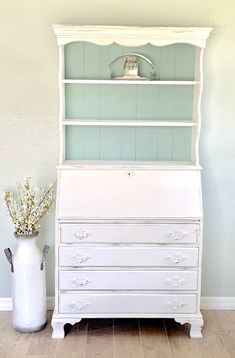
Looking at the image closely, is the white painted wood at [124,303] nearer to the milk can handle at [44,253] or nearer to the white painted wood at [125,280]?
the white painted wood at [125,280]

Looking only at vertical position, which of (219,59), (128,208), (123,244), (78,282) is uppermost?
(219,59)

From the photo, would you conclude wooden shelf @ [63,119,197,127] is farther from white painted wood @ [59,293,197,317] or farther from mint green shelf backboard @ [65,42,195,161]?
white painted wood @ [59,293,197,317]

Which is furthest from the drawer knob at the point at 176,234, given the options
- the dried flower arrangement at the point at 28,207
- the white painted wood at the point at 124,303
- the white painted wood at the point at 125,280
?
the dried flower arrangement at the point at 28,207

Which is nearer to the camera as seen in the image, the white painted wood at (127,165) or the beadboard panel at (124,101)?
the white painted wood at (127,165)

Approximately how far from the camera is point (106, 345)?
3084mm

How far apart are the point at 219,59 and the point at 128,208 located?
1.21 meters

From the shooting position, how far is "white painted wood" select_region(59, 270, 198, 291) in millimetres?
3137

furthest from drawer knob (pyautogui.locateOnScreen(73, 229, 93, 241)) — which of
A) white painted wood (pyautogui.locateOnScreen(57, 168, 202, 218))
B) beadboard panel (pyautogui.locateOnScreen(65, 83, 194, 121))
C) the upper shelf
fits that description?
the upper shelf

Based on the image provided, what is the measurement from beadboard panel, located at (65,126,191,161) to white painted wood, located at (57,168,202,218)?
35 cm

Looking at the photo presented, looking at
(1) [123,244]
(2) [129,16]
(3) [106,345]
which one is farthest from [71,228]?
(2) [129,16]

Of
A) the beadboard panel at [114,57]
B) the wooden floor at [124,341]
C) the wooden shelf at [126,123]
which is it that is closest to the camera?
the wooden floor at [124,341]

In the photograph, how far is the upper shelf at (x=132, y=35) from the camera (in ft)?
10.1

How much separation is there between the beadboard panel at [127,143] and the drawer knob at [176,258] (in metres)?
0.73

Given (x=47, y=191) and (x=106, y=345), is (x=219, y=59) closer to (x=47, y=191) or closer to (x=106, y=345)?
(x=47, y=191)
